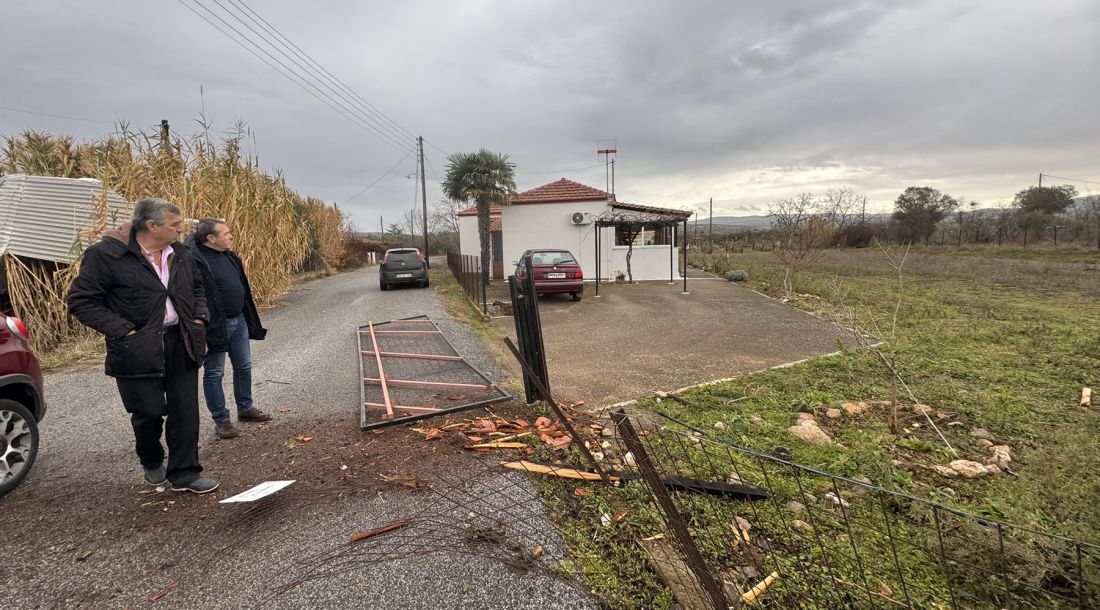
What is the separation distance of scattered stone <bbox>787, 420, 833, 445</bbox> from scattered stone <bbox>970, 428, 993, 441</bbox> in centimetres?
119

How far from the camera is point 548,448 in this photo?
357 centimetres

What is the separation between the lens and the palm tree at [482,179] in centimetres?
1681

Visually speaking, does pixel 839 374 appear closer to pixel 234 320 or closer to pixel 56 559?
pixel 234 320

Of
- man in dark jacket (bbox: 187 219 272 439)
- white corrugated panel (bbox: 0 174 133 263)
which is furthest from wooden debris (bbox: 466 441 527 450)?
white corrugated panel (bbox: 0 174 133 263)

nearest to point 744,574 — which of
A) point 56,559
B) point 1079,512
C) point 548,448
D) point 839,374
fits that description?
point 548,448

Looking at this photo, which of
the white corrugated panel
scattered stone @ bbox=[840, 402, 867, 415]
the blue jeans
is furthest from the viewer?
the white corrugated panel

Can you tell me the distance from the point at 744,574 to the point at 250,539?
7.82 feet

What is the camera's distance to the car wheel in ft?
9.50

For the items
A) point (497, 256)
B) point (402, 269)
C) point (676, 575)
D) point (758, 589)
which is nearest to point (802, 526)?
point (758, 589)

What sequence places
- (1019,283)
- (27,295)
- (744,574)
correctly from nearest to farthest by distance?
(744,574)
(27,295)
(1019,283)

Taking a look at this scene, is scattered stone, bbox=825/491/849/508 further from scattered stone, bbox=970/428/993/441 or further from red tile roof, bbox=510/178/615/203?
red tile roof, bbox=510/178/615/203

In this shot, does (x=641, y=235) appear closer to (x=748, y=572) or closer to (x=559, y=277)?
(x=559, y=277)

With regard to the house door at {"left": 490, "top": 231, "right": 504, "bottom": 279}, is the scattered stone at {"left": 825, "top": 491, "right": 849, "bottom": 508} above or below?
below

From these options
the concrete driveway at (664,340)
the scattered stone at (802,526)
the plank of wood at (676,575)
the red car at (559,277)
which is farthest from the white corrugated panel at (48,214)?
the scattered stone at (802,526)
